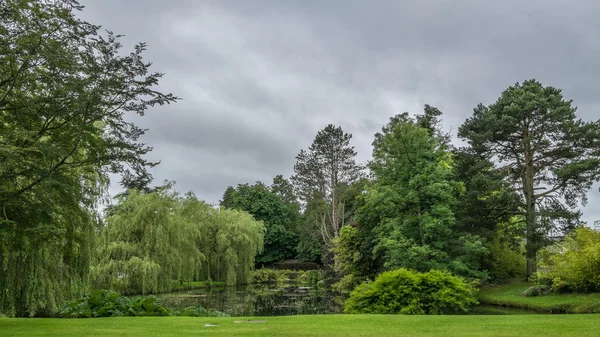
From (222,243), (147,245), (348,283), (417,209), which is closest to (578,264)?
(417,209)

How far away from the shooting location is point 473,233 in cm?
2866

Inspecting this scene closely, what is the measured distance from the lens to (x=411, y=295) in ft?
59.5

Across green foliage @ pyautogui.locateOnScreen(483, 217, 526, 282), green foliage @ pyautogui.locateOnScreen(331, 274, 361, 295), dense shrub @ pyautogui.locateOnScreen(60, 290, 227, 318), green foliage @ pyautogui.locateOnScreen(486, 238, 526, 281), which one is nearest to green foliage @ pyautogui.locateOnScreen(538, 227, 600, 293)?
green foliage @ pyautogui.locateOnScreen(483, 217, 526, 282)

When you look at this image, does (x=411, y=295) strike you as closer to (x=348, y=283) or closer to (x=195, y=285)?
(x=348, y=283)

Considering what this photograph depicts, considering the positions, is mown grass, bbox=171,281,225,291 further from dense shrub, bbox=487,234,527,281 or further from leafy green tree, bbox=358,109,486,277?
dense shrub, bbox=487,234,527,281

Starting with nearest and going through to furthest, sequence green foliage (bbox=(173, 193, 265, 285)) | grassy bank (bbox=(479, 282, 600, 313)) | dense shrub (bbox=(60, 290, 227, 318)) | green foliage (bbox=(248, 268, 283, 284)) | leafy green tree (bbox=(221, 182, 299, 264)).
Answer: dense shrub (bbox=(60, 290, 227, 318))
grassy bank (bbox=(479, 282, 600, 313))
green foliage (bbox=(173, 193, 265, 285))
green foliage (bbox=(248, 268, 283, 284))
leafy green tree (bbox=(221, 182, 299, 264))

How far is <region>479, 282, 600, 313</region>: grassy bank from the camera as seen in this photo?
19703 millimetres

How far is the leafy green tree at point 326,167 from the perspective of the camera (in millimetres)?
45844

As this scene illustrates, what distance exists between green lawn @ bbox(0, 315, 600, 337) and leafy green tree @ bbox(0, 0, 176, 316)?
90.6 inches

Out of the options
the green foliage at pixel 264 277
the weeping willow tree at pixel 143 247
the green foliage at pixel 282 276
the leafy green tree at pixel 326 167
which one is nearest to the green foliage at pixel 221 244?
the green foliage at pixel 264 277

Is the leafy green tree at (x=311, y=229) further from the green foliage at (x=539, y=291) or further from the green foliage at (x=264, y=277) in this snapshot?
the green foliage at (x=539, y=291)

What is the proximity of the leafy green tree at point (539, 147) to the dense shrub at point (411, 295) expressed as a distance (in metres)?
10.6

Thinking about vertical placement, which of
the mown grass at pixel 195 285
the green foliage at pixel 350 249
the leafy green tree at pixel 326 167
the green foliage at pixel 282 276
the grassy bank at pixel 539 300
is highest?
the leafy green tree at pixel 326 167

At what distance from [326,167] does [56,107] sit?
36819 mm
